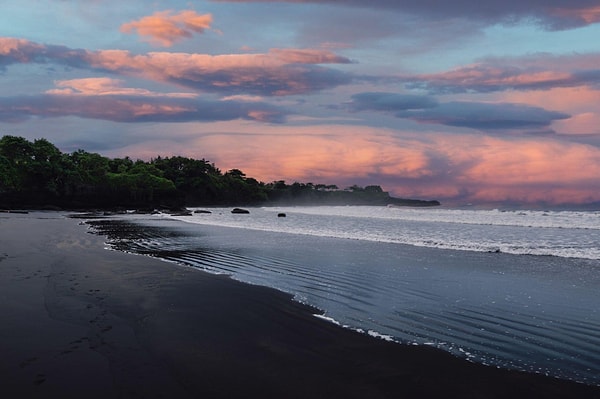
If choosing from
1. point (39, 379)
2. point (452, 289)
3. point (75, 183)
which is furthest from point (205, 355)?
point (75, 183)

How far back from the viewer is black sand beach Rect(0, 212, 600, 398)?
5.11 metres

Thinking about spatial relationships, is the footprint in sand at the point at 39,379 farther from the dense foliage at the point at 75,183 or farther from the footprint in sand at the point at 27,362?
the dense foliage at the point at 75,183

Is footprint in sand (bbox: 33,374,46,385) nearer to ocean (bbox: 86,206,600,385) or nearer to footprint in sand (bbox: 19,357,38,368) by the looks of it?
footprint in sand (bbox: 19,357,38,368)

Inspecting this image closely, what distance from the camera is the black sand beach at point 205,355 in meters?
5.11

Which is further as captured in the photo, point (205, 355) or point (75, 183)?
point (75, 183)

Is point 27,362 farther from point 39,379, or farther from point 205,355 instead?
point 205,355

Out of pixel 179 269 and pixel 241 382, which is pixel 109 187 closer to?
pixel 179 269

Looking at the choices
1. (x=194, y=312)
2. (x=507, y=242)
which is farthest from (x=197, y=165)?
(x=194, y=312)

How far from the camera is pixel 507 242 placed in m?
23.8

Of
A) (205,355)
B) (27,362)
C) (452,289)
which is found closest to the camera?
(27,362)

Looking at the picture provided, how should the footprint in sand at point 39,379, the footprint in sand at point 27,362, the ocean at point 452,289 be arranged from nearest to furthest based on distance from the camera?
the footprint in sand at point 39,379 < the footprint in sand at point 27,362 < the ocean at point 452,289

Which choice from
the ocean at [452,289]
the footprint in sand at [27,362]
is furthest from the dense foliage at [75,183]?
the footprint in sand at [27,362]

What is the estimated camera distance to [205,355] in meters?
6.19

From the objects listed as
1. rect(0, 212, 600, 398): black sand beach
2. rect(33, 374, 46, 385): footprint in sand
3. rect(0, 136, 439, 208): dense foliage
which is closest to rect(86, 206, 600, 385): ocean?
rect(0, 212, 600, 398): black sand beach
